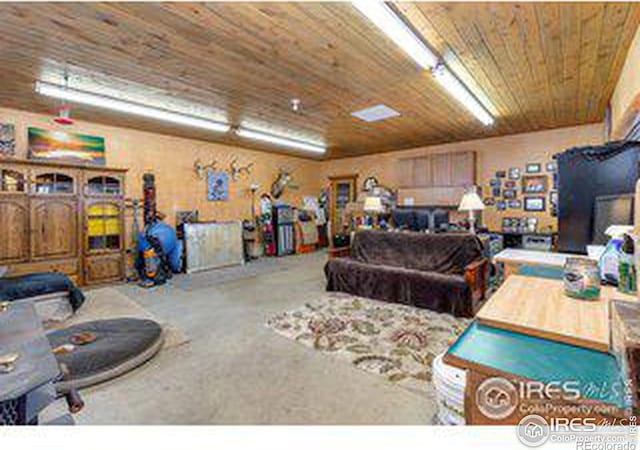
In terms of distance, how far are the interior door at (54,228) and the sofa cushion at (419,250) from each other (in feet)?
15.1

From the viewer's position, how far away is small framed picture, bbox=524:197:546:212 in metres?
5.95

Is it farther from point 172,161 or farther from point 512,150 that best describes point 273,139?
point 512,150

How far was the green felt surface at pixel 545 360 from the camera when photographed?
2.57ft

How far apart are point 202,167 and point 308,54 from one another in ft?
15.4

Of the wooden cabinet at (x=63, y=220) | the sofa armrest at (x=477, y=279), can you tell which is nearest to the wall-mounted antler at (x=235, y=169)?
the wooden cabinet at (x=63, y=220)

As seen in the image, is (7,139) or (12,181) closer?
(12,181)

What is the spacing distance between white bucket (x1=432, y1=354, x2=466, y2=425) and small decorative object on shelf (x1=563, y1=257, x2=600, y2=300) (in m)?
0.64

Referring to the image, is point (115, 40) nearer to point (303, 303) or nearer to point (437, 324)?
point (303, 303)

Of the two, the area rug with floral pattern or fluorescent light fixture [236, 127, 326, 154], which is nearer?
the area rug with floral pattern

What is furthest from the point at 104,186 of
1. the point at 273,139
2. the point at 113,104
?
the point at 273,139

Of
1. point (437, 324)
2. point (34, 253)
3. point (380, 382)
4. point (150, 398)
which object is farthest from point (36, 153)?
point (437, 324)

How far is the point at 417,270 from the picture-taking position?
409cm

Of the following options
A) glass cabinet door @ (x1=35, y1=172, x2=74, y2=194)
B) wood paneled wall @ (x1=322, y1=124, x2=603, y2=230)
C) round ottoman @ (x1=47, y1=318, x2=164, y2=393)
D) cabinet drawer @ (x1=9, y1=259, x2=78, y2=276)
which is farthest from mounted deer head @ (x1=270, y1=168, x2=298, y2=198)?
round ottoman @ (x1=47, y1=318, x2=164, y2=393)

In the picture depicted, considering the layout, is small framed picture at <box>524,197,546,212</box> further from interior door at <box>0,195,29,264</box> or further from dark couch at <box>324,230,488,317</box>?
Answer: interior door at <box>0,195,29,264</box>
